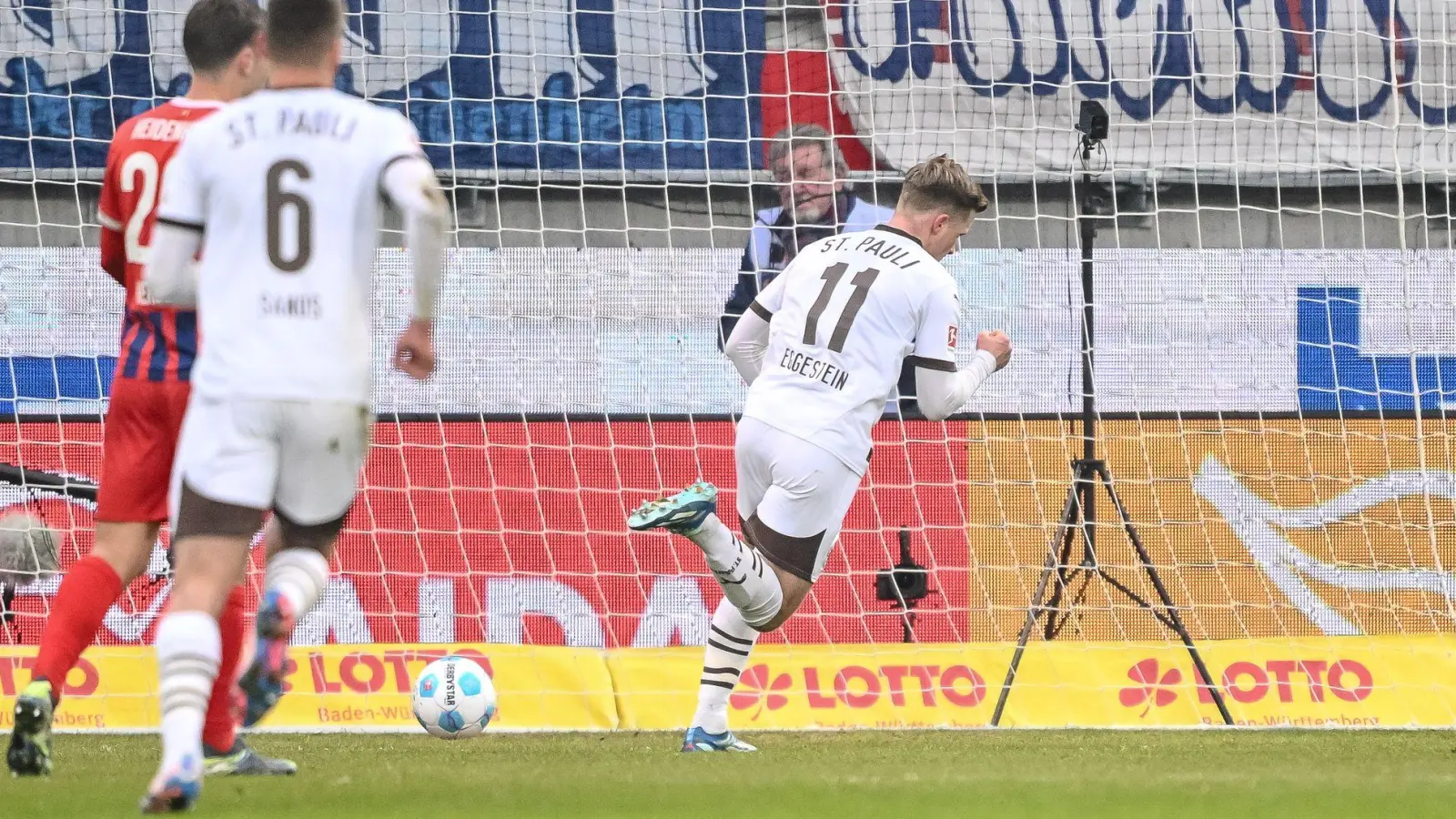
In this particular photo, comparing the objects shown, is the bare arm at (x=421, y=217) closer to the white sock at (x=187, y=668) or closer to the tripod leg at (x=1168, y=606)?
the white sock at (x=187, y=668)

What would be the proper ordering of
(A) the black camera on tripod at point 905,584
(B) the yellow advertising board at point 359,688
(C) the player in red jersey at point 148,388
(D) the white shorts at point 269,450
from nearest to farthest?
(D) the white shorts at point 269,450 < (C) the player in red jersey at point 148,388 < (B) the yellow advertising board at point 359,688 < (A) the black camera on tripod at point 905,584

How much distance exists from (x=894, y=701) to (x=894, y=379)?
215 centimetres

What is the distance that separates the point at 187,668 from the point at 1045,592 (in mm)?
4843

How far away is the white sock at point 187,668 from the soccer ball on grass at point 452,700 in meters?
2.41

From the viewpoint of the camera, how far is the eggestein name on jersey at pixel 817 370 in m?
5.45

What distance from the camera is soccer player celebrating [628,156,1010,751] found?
17.7ft

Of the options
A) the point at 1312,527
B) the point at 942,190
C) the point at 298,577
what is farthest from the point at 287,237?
the point at 1312,527

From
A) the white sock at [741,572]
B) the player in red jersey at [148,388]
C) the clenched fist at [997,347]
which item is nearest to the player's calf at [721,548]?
the white sock at [741,572]

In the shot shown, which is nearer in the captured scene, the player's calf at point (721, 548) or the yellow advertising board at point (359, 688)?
the player's calf at point (721, 548)

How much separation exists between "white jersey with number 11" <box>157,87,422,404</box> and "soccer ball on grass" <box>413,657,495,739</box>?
247 centimetres

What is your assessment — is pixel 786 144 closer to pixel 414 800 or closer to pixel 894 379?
pixel 894 379

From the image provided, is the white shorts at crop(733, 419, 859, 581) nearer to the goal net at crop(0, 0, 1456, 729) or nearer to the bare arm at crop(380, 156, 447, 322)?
the goal net at crop(0, 0, 1456, 729)

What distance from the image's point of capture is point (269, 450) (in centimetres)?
338

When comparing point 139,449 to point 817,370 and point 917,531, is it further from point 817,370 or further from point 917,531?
point 917,531
